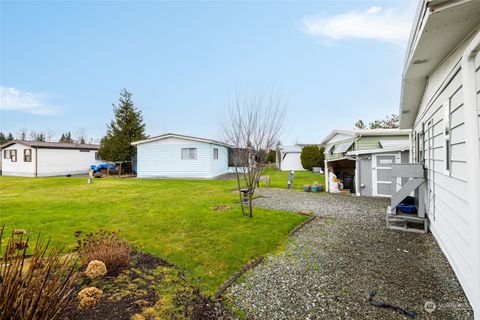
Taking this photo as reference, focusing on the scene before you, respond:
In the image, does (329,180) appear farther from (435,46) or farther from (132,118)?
(132,118)

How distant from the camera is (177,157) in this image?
1811 centimetres

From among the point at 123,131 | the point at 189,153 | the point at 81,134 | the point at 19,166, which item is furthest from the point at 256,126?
the point at 81,134

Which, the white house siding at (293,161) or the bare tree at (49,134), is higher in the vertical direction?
the bare tree at (49,134)

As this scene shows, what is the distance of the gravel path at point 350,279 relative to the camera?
105 inches

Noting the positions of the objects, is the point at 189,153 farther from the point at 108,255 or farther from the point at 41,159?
the point at 108,255

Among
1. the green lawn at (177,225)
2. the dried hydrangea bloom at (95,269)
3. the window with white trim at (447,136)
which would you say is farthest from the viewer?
the green lawn at (177,225)

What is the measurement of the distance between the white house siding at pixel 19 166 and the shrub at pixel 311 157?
25.0 metres

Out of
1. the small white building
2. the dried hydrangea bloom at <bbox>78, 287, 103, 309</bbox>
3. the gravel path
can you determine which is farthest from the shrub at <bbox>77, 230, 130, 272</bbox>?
the small white building

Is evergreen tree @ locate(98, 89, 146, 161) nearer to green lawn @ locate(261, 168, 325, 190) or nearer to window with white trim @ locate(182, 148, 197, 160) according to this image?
window with white trim @ locate(182, 148, 197, 160)

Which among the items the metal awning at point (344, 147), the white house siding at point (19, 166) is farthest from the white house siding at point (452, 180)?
the white house siding at point (19, 166)

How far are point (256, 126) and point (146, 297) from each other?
17.3ft

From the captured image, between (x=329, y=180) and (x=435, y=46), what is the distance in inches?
347

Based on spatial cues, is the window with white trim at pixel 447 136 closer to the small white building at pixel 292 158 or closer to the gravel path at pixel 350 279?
the gravel path at pixel 350 279

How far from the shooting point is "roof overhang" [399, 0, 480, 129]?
7.72ft
